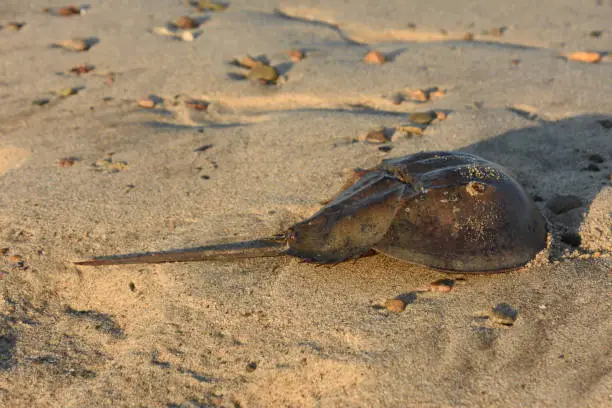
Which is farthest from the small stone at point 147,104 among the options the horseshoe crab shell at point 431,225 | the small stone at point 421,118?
the horseshoe crab shell at point 431,225

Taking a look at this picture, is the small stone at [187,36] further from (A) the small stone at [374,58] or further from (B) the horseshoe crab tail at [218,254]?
(B) the horseshoe crab tail at [218,254]

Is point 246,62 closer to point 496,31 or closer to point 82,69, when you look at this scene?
point 82,69

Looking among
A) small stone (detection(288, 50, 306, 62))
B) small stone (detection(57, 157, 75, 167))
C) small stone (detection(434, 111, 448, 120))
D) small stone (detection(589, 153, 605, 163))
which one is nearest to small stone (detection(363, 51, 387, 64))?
small stone (detection(288, 50, 306, 62))

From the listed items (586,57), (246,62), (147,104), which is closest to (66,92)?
(147,104)

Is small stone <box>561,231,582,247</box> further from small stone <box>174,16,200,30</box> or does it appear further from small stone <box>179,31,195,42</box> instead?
small stone <box>174,16,200,30</box>

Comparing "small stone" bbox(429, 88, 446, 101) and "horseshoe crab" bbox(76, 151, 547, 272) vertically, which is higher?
"horseshoe crab" bbox(76, 151, 547, 272)

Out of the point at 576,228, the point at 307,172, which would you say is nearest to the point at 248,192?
the point at 307,172
